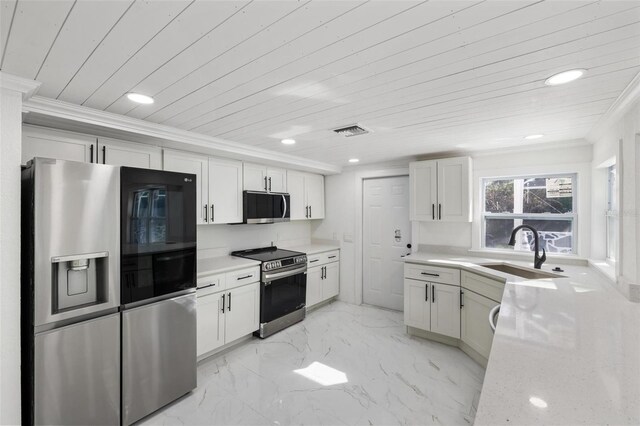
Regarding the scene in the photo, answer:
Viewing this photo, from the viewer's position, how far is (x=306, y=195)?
4.47 m

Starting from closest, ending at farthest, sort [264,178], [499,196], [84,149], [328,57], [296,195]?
[328,57] < [84,149] < [499,196] < [264,178] < [296,195]

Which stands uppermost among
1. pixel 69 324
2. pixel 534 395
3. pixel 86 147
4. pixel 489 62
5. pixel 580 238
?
pixel 489 62

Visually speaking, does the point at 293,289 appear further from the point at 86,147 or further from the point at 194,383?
the point at 86,147

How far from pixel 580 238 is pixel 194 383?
158 inches

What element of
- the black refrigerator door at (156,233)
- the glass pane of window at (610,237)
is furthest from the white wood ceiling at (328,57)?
the glass pane of window at (610,237)

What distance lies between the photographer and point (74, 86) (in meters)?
1.63

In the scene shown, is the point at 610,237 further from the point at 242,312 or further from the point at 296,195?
the point at 242,312

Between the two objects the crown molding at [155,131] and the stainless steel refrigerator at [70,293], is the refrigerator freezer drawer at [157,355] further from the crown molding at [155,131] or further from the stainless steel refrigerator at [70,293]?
the crown molding at [155,131]

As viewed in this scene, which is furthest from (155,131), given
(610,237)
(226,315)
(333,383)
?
(610,237)

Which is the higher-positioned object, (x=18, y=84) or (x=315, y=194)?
(x=18, y=84)

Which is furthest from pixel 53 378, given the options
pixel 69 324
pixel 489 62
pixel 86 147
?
pixel 489 62

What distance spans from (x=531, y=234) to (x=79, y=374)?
429 centimetres

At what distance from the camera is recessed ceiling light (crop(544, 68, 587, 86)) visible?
1454 millimetres

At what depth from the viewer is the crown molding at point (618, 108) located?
1596 millimetres
